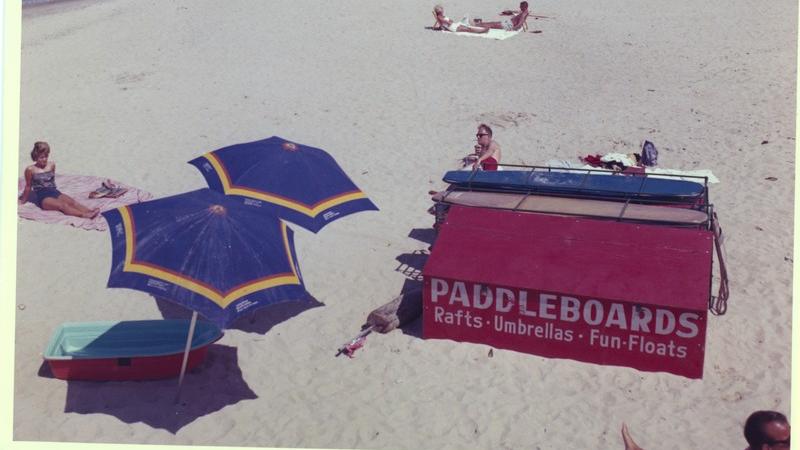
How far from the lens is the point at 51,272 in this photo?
10250mm

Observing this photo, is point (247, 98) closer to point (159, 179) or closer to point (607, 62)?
point (159, 179)

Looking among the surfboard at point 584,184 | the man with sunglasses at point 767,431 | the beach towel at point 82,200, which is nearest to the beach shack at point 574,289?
the surfboard at point 584,184

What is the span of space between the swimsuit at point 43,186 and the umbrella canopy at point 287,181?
314 centimetres

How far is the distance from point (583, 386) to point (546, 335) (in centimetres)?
61

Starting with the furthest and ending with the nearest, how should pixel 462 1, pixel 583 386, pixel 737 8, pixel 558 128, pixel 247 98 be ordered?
pixel 462 1
pixel 737 8
pixel 247 98
pixel 558 128
pixel 583 386

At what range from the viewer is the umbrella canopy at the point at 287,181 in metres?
8.84

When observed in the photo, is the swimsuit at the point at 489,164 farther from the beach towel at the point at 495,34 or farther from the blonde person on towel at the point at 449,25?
the blonde person on towel at the point at 449,25

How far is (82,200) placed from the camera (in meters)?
11.9

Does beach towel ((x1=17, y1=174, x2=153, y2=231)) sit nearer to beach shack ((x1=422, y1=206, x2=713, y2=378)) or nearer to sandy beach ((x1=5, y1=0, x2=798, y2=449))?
sandy beach ((x1=5, y1=0, x2=798, y2=449))

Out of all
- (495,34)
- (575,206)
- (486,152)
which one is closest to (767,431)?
(575,206)

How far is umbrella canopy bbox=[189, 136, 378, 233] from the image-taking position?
8836mm

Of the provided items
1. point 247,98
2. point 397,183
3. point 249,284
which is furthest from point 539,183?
point 247,98

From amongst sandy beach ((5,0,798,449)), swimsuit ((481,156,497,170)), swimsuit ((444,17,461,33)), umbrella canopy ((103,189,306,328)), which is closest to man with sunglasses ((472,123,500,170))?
swimsuit ((481,156,497,170))

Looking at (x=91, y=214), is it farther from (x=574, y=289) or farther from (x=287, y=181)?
(x=574, y=289)
